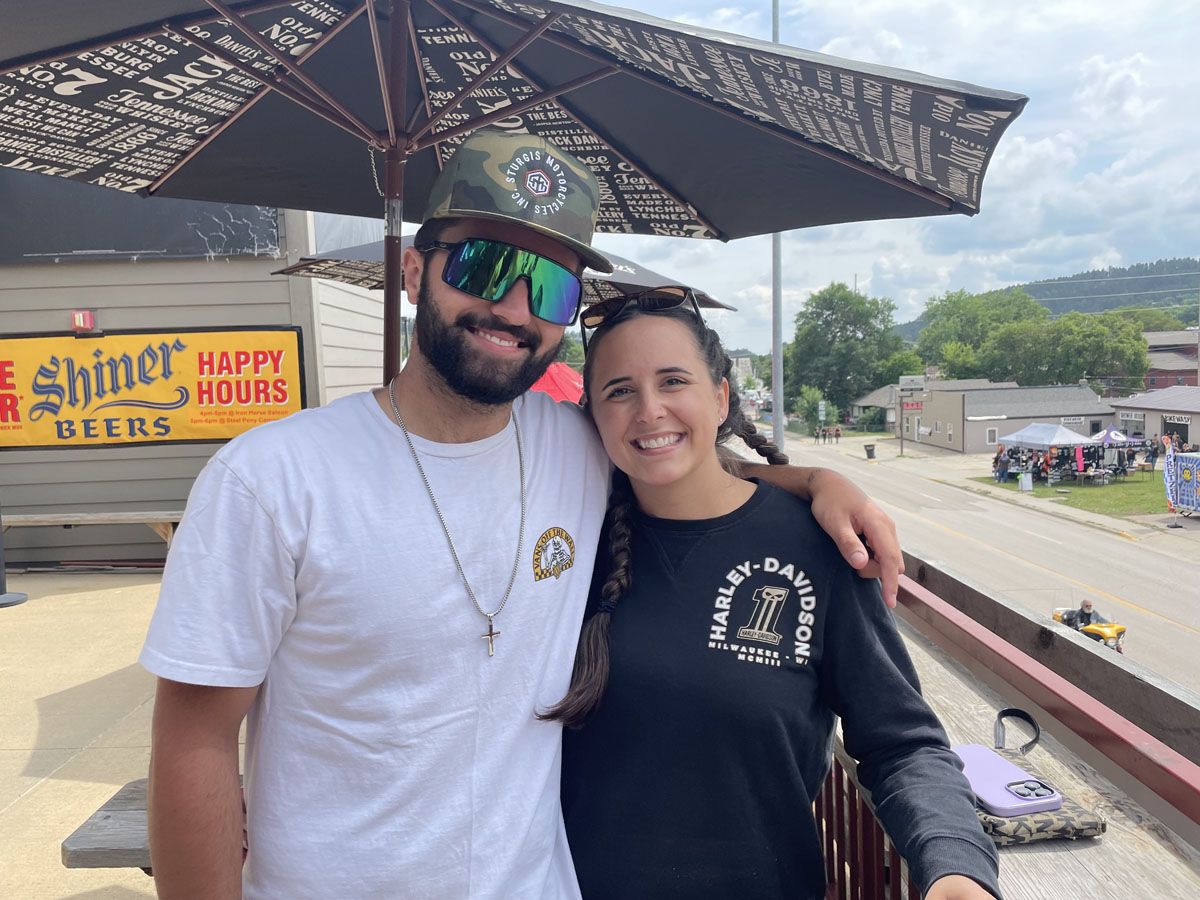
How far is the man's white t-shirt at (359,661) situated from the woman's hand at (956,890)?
656mm

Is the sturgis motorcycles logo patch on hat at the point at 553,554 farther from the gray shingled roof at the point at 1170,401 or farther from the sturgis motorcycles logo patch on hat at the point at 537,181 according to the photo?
the gray shingled roof at the point at 1170,401

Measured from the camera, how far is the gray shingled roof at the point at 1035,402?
58.6m

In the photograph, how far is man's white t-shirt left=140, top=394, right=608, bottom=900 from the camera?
1.26 meters

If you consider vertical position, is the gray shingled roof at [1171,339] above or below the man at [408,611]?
above

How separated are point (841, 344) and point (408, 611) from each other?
106971 mm

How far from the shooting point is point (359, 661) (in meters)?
1.34

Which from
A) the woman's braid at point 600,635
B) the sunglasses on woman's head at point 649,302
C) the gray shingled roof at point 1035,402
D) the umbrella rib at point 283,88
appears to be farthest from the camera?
the gray shingled roof at point 1035,402

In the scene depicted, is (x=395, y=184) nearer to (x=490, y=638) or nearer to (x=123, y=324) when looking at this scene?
(x=490, y=638)

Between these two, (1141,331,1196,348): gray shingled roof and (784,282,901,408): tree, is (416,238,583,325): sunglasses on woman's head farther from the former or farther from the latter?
(1141,331,1196,348): gray shingled roof

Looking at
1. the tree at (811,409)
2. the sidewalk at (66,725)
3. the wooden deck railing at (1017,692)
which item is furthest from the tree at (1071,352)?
the wooden deck railing at (1017,692)

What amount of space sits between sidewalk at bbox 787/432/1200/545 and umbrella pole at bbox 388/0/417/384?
37169 millimetres

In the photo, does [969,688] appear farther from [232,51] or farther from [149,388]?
[149,388]

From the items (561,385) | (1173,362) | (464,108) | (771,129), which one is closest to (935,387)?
(1173,362)

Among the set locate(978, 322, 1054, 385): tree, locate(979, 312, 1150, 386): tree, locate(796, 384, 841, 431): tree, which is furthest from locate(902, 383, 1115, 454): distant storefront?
locate(978, 322, 1054, 385): tree
